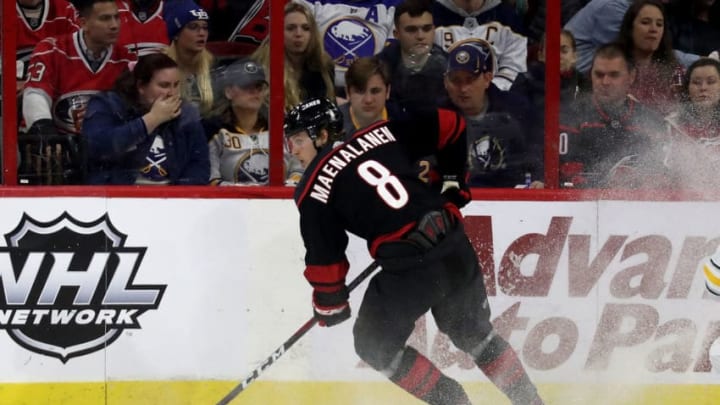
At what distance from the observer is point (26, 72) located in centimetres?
562

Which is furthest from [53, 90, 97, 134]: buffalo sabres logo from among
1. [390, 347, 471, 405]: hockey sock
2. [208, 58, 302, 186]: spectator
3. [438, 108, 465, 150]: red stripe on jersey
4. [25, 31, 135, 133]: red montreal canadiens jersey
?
[390, 347, 471, 405]: hockey sock

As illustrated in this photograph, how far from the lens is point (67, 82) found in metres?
5.64

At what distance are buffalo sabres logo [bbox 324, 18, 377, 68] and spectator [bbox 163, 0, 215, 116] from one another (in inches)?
21.1

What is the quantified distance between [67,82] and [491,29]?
1.86 meters

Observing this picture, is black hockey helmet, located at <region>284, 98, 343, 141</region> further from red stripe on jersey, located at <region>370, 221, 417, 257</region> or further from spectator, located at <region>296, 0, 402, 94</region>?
red stripe on jersey, located at <region>370, 221, 417, 257</region>

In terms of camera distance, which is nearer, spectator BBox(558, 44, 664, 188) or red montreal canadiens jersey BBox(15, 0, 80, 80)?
red montreal canadiens jersey BBox(15, 0, 80, 80)

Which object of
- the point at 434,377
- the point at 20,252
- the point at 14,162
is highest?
the point at 14,162

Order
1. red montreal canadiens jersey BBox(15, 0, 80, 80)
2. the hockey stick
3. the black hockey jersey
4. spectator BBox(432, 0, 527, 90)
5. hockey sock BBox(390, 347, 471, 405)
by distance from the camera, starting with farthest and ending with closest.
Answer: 1. spectator BBox(432, 0, 527, 90)
2. the hockey stick
3. red montreal canadiens jersey BBox(15, 0, 80, 80)
4. hockey sock BBox(390, 347, 471, 405)
5. the black hockey jersey

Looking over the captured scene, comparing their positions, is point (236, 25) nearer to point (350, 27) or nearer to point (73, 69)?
point (350, 27)

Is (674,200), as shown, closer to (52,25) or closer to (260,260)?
(260,260)

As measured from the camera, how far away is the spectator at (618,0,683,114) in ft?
19.4

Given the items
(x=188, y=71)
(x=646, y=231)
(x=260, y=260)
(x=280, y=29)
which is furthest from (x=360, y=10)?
(x=646, y=231)

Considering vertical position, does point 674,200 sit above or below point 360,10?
below

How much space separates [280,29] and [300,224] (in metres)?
0.86
